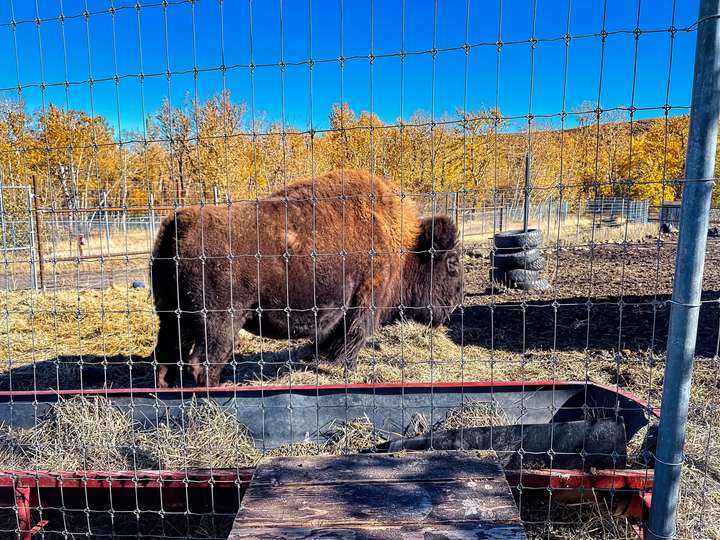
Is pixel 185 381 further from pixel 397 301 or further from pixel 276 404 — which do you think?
pixel 397 301

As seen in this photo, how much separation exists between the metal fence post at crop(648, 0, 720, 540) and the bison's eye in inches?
169

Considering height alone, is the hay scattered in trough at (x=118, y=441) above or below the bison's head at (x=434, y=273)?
below

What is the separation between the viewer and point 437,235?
20.9 feet

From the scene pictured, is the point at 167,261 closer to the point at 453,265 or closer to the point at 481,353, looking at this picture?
the point at 453,265

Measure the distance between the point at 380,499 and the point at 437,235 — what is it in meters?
4.28

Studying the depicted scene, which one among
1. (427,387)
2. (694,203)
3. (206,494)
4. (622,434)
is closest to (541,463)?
(622,434)

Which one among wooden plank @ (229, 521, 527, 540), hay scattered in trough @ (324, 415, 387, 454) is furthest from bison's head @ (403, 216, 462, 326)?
wooden plank @ (229, 521, 527, 540)

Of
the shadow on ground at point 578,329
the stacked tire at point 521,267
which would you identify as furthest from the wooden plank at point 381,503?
the stacked tire at point 521,267

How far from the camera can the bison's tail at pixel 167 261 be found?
15.5 feet

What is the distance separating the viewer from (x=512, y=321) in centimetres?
826

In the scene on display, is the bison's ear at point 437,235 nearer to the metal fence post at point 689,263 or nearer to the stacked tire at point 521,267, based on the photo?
the metal fence post at point 689,263

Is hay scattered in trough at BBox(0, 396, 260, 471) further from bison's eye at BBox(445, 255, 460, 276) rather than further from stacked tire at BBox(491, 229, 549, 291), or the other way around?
stacked tire at BBox(491, 229, 549, 291)

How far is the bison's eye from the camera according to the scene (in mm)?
6668

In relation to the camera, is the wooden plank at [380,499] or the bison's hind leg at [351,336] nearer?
the wooden plank at [380,499]
